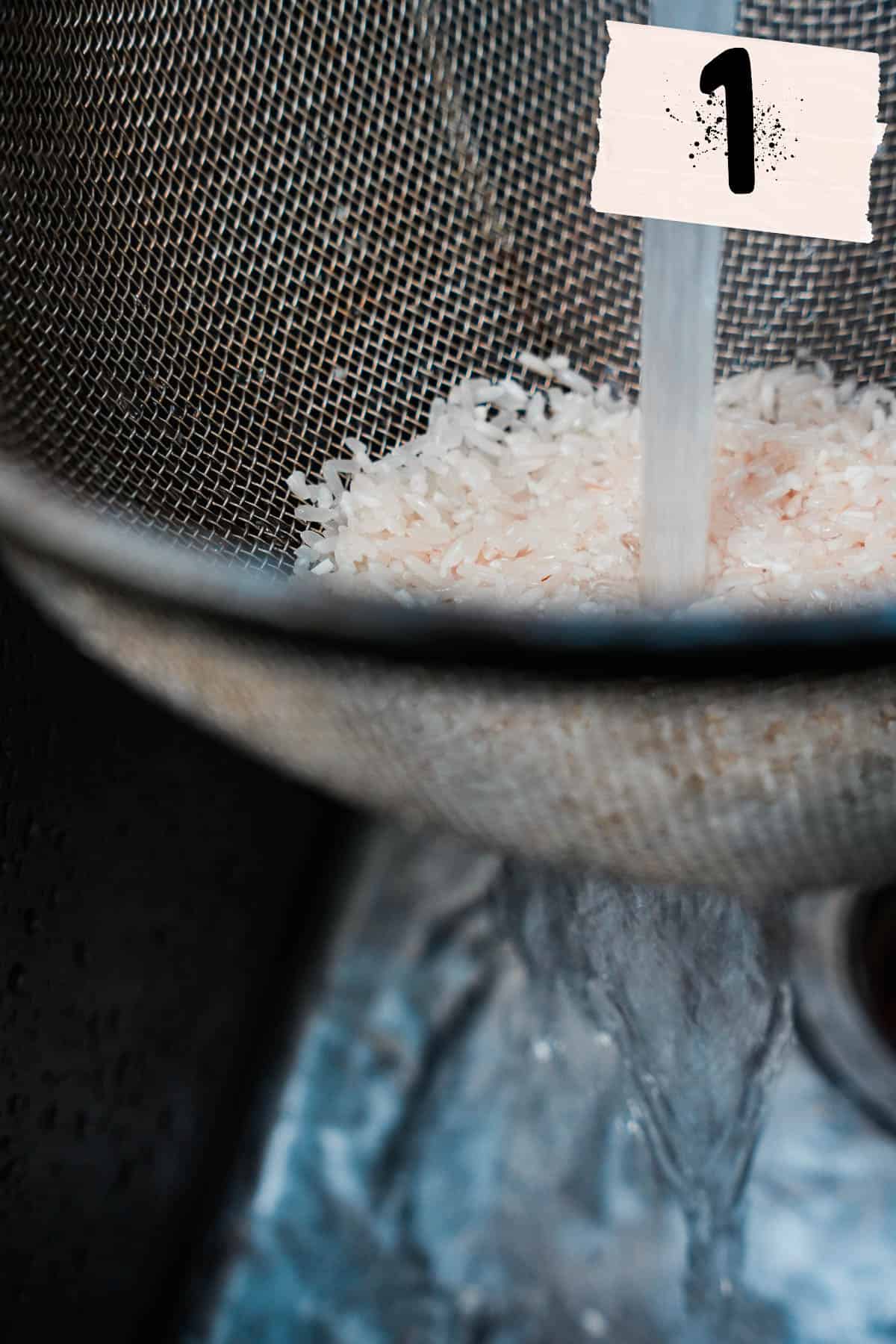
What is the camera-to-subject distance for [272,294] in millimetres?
626

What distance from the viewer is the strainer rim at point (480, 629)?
30 centimetres

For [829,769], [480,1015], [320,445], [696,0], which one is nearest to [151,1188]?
[480,1015]

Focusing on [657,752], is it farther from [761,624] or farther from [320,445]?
[320,445]

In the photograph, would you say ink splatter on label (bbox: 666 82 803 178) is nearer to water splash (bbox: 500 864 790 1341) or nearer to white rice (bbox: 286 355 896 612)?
white rice (bbox: 286 355 896 612)

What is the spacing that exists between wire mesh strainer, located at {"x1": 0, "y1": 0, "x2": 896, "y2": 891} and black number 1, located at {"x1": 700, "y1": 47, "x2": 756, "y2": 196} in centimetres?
22

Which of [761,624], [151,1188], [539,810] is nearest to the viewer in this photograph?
[761,624]

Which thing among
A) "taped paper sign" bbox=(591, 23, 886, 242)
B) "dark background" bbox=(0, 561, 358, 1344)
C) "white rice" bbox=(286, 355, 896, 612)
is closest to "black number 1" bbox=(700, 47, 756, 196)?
"taped paper sign" bbox=(591, 23, 886, 242)

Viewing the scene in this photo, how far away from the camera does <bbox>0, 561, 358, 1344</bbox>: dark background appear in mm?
644

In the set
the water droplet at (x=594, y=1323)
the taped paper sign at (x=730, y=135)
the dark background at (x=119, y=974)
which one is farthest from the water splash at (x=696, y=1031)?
the taped paper sign at (x=730, y=135)

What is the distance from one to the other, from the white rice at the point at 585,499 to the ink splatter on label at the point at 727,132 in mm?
166

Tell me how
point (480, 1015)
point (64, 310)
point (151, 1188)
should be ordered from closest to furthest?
1. point (64, 310)
2. point (151, 1188)
3. point (480, 1015)

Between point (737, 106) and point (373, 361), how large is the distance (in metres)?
0.26

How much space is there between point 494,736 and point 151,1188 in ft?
1.75

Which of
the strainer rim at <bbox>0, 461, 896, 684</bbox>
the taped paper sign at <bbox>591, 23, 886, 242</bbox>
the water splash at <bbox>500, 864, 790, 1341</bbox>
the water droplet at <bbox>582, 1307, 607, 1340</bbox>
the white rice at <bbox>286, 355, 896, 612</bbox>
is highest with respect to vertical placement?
the taped paper sign at <bbox>591, 23, 886, 242</bbox>
